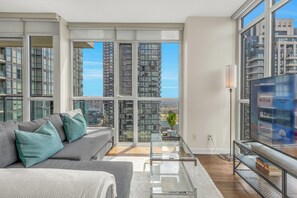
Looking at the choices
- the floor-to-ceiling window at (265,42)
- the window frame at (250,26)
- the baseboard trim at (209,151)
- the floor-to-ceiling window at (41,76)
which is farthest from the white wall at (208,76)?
the floor-to-ceiling window at (41,76)

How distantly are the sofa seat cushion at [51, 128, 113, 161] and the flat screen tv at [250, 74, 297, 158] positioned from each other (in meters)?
2.14

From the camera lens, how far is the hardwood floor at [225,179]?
252cm

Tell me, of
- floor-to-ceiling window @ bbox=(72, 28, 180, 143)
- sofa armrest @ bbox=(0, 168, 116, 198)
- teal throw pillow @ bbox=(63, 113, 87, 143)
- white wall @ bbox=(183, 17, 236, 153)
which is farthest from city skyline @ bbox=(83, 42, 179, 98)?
sofa armrest @ bbox=(0, 168, 116, 198)

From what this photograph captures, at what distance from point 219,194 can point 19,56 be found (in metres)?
4.70

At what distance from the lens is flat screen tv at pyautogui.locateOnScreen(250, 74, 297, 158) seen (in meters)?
1.98

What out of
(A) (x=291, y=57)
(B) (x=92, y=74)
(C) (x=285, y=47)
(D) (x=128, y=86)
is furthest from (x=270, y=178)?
(B) (x=92, y=74)

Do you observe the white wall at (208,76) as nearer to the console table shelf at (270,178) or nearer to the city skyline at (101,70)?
the city skyline at (101,70)

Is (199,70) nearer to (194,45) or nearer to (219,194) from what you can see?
(194,45)

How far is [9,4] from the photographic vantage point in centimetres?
383

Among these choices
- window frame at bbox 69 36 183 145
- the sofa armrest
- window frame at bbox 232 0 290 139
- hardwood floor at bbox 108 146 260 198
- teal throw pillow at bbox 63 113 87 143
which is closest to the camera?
the sofa armrest

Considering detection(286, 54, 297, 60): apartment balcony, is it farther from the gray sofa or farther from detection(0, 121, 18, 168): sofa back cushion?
detection(0, 121, 18, 168): sofa back cushion

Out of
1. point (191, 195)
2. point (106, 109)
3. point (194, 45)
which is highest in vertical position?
point (194, 45)

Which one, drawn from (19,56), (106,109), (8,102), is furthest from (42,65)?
(106,109)

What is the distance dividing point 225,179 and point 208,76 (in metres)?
2.01
